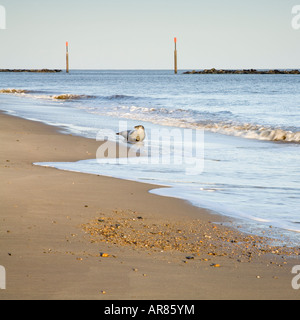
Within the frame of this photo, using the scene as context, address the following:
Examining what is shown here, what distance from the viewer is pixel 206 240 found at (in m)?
4.80

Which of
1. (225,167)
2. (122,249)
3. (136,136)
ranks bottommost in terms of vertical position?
(122,249)

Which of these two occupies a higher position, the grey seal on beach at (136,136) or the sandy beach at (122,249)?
the grey seal on beach at (136,136)

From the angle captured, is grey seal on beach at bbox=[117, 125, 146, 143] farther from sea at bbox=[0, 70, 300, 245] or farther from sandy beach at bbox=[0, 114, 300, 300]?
sandy beach at bbox=[0, 114, 300, 300]

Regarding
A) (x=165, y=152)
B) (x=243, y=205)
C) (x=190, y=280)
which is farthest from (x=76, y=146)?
(x=190, y=280)

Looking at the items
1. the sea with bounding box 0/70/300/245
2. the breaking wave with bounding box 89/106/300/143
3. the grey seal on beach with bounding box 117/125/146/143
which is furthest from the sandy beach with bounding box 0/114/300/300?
the breaking wave with bounding box 89/106/300/143

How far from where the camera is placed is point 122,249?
439cm

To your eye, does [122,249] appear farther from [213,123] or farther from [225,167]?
[213,123]

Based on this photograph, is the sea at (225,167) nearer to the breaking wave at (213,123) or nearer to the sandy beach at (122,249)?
the breaking wave at (213,123)

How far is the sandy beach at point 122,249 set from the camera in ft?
11.8

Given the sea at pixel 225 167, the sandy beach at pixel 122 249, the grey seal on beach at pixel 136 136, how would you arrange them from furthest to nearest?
1. the grey seal on beach at pixel 136 136
2. the sea at pixel 225 167
3. the sandy beach at pixel 122 249

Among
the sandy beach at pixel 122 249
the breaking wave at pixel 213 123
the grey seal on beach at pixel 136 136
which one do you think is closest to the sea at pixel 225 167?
the breaking wave at pixel 213 123

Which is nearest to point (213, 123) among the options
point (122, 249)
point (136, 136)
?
point (136, 136)

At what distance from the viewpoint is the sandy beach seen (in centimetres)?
360
